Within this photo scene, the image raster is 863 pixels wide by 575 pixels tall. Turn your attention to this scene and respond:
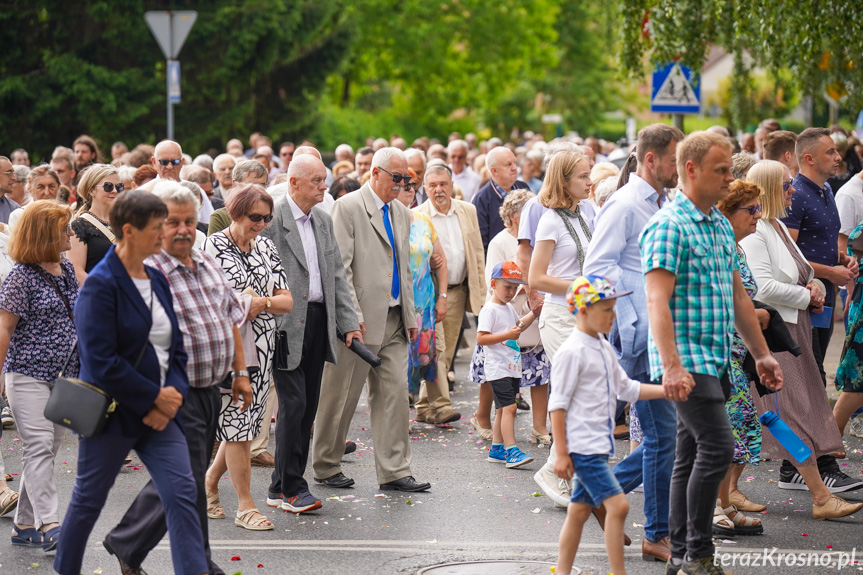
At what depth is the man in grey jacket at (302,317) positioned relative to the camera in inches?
280

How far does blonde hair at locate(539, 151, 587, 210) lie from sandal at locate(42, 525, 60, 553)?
11.5 feet

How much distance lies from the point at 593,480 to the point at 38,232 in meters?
3.38

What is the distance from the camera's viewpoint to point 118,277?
5.03m

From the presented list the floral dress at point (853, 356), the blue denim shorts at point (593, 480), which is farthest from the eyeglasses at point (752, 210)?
the blue denim shorts at point (593, 480)

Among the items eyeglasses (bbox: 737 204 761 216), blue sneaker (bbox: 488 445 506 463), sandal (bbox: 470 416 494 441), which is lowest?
sandal (bbox: 470 416 494 441)

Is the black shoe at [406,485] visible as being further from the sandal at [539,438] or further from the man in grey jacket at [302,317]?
the sandal at [539,438]

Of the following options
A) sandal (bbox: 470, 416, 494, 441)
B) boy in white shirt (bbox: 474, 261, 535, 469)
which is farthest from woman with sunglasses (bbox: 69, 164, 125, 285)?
sandal (bbox: 470, 416, 494, 441)

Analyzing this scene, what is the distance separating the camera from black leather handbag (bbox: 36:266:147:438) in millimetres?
4973

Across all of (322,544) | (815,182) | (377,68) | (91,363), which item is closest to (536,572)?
(322,544)

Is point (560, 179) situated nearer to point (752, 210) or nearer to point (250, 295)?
point (752, 210)

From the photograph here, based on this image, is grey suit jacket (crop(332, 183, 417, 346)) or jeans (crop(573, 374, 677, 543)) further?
grey suit jacket (crop(332, 183, 417, 346))

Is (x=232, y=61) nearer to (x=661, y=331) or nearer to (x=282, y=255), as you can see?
(x=282, y=255)

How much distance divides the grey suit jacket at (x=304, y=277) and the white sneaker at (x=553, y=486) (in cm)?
150

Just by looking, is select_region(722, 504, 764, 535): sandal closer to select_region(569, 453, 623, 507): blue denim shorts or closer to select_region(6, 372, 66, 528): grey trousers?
select_region(569, 453, 623, 507): blue denim shorts
